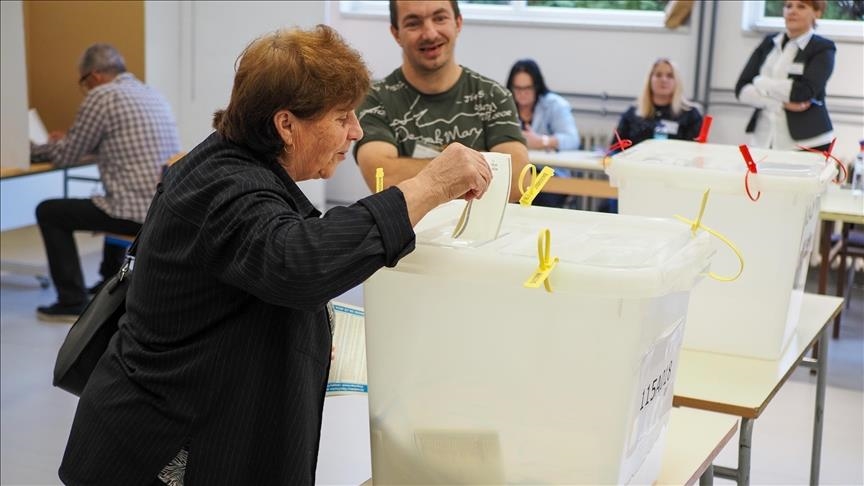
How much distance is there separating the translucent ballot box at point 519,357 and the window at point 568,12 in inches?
215

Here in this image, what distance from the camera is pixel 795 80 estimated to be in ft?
16.9

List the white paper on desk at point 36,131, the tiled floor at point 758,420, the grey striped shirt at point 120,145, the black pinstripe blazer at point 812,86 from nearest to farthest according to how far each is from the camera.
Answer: the tiled floor at point 758,420, the grey striped shirt at point 120,145, the black pinstripe blazer at point 812,86, the white paper on desk at point 36,131

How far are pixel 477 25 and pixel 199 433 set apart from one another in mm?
5887

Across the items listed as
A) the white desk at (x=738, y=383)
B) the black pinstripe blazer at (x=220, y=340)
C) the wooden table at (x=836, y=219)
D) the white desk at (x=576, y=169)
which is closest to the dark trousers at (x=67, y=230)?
the white desk at (x=576, y=169)

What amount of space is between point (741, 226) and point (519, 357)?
0.89 m

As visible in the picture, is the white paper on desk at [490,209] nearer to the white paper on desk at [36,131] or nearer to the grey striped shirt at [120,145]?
the grey striped shirt at [120,145]

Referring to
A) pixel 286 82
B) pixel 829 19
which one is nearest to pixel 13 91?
pixel 286 82

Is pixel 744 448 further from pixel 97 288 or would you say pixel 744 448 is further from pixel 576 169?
pixel 576 169

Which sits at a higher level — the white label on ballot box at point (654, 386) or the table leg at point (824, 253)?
the white label on ballot box at point (654, 386)

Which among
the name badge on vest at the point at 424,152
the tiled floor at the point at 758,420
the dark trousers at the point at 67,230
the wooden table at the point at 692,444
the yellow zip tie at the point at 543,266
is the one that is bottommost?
the tiled floor at the point at 758,420

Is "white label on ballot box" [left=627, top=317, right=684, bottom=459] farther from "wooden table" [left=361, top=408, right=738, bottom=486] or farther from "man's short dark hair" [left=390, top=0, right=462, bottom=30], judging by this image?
"man's short dark hair" [left=390, top=0, right=462, bottom=30]

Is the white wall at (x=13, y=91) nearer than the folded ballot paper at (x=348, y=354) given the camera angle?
No

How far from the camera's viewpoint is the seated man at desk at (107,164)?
472cm

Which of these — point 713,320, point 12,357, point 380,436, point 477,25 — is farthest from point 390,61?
point 380,436
